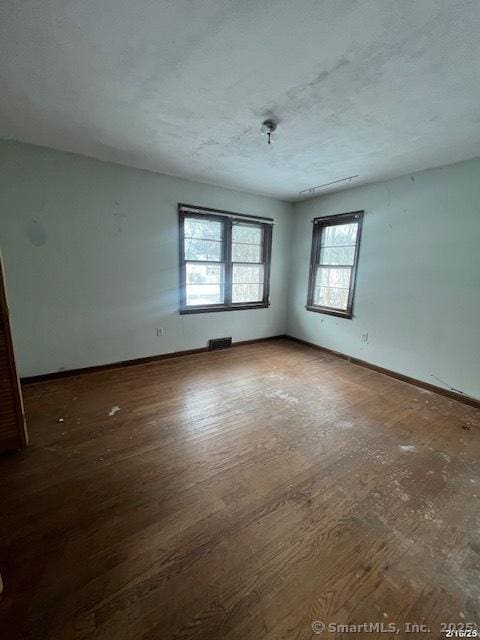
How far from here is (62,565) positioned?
1227 mm

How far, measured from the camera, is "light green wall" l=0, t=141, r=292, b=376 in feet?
9.07

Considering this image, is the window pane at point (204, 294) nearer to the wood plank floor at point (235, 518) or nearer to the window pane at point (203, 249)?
the window pane at point (203, 249)

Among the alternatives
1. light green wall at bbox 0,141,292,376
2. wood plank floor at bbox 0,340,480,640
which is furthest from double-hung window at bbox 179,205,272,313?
wood plank floor at bbox 0,340,480,640

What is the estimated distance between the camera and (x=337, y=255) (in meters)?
4.12

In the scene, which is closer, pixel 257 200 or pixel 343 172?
pixel 343 172

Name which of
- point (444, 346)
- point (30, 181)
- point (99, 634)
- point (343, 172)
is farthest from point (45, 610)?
point (343, 172)

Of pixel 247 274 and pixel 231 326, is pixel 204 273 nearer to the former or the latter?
pixel 247 274

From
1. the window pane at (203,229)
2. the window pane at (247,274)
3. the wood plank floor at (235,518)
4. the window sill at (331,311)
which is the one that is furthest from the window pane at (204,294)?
the wood plank floor at (235,518)

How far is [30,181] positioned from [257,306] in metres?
3.38

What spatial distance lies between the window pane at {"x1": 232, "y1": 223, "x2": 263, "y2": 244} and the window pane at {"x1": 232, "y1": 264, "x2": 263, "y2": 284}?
417 millimetres

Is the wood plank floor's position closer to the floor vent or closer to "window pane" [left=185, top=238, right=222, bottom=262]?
the floor vent

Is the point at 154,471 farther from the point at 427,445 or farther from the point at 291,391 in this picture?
the point at 427,445

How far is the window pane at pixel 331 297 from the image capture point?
13.4 feet

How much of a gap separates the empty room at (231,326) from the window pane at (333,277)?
38mm
